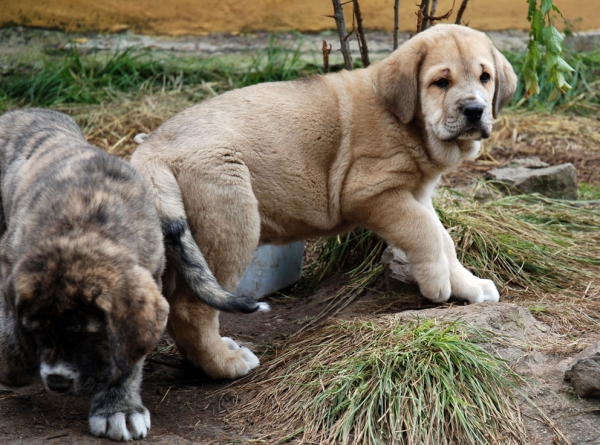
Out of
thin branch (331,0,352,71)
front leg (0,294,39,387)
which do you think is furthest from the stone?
thin branch (331,0,352,71)

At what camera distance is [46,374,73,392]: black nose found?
366cm

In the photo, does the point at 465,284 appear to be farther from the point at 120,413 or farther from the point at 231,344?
the point at 120,413

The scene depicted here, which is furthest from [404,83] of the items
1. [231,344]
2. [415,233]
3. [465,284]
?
[231,344]

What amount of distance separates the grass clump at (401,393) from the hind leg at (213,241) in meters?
0.41

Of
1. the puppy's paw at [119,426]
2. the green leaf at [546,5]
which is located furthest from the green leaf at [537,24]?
the puppy's paw at [119,426]

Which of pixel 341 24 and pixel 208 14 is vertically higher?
pixel 341 24

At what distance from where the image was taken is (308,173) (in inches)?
208

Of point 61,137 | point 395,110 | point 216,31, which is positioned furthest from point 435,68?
point 216,31

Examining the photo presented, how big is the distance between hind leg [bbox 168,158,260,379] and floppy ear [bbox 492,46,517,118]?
6.06 feet

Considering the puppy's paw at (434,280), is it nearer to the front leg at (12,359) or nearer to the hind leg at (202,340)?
the hind leg at (202,340)

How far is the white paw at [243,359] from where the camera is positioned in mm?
4965

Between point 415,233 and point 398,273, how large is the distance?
637 millimetres

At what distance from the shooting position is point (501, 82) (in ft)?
17.9

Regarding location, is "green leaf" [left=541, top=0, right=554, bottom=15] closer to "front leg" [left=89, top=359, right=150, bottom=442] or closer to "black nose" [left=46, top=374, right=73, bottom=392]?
"front leg" [left=89, top=359, right=150, bottom=442]
